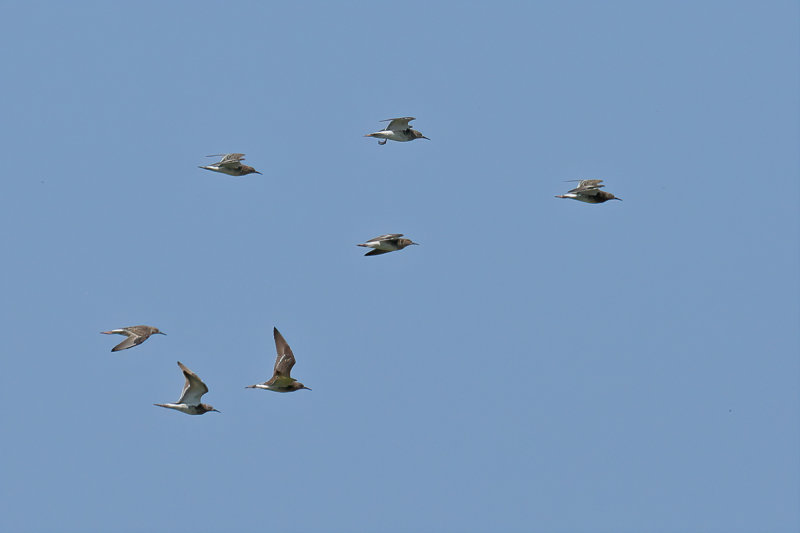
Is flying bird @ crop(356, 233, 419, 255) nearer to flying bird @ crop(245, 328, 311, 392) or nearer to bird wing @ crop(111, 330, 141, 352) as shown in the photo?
flying bird @ crop(245, 328, 311, 392)

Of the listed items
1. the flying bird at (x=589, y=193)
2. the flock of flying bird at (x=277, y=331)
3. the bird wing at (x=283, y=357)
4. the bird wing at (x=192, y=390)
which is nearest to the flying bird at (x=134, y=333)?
the flock of flying bird at (x=277, y=331)

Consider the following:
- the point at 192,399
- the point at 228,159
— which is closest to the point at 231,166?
the point at 228,159

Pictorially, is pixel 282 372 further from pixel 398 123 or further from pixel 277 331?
pixel 398 123

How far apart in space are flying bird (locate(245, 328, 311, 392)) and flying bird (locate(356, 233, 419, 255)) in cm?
385

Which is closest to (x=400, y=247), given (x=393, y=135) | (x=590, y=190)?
(x=393, y=135)

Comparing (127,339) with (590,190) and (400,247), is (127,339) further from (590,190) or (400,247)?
(590,190)

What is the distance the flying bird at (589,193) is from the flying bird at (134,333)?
12.9m

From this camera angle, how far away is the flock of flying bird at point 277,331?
35562 mm

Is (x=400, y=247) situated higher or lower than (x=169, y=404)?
higher

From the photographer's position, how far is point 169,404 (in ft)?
115

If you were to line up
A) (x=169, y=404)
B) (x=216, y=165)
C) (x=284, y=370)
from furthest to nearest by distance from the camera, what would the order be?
(x=216, y=165) < (x=284, y=370) < (x=169, y=404)

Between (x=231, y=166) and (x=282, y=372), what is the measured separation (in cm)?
746

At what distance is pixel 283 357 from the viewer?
124 ft

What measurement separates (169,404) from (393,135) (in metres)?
Result: 10.9
